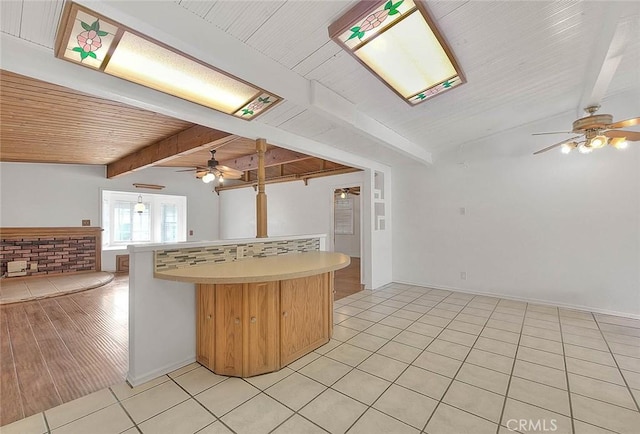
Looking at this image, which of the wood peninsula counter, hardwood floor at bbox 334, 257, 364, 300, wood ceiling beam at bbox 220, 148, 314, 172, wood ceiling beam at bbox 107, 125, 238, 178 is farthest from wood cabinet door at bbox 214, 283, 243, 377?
wood ceiling beam at bbox 220, 148, 314, 172

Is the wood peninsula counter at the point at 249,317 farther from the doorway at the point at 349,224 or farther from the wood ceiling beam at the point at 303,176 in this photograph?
the doorway at the point at 349,224

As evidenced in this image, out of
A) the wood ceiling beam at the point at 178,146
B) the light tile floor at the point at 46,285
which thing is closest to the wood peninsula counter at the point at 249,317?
the wood ceiling beam at the point at 178,146

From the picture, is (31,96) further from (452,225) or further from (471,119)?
(452,225)

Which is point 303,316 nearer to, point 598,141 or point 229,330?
point 229,330

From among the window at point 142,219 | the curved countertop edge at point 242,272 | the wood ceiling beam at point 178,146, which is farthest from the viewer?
the window at point 142,219

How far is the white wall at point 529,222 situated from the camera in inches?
141

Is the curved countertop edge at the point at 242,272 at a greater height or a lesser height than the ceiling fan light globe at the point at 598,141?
lesser

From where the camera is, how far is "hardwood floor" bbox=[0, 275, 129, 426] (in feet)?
6.41

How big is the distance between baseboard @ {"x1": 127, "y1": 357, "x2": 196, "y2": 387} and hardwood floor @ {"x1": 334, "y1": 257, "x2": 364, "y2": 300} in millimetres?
2587

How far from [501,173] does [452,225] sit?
3.80 feet

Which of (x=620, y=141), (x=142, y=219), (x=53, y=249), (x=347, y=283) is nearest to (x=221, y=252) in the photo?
(x=347, y=283)

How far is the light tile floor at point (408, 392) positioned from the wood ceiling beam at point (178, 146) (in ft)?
8.53

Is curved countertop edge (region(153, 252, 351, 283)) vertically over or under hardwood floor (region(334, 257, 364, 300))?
over

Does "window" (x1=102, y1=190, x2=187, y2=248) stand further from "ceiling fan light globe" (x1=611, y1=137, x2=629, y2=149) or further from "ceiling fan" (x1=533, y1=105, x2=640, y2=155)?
"ceiling fan light globe" (x1=611, y1=137, x2=629, y2=149)
